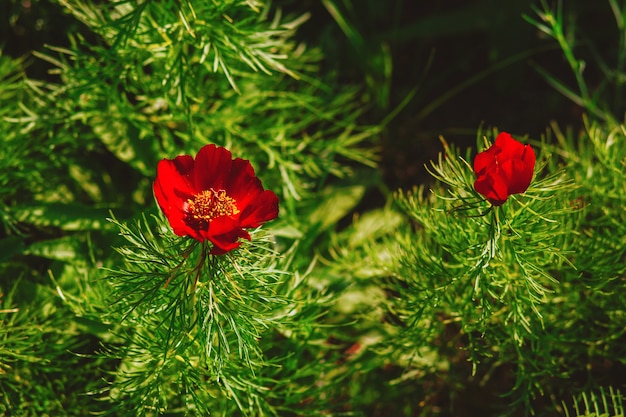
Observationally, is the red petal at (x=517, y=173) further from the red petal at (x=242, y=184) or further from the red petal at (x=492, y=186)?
the red petal at (x=242, y=184)

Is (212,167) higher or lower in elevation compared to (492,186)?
higher

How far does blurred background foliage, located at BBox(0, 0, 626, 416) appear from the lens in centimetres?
141

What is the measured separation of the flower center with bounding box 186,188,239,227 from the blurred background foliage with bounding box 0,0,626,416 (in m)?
0.09

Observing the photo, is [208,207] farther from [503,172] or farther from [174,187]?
[503,172]

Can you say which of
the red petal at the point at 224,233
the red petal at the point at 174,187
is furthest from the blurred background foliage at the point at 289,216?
the red petal at the point at 224,233

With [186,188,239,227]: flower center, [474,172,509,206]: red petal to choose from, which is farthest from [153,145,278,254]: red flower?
[474,172,509,206]: red petal

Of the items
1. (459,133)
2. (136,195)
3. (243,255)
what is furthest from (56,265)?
(459,133)

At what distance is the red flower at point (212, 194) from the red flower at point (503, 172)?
0.33m

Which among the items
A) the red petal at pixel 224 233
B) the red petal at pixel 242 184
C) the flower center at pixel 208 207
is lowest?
the red petal at pixel 224 233

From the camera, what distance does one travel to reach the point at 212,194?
1.15m

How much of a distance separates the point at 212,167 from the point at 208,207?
78 mm

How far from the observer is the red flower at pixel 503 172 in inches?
42.5

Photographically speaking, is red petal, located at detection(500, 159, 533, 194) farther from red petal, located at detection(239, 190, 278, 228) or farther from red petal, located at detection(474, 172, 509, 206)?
red petal, located at detection(239, 190, 278, 228)

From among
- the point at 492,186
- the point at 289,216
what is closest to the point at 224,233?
the point at 492,186
